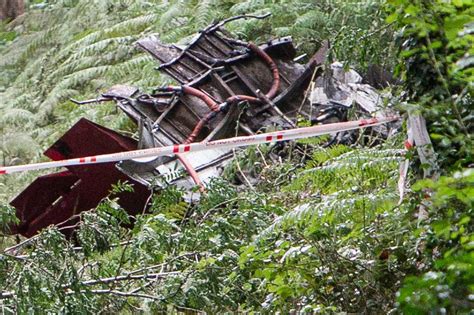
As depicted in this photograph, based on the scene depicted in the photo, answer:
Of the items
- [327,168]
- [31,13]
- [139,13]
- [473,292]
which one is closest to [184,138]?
[327,168]

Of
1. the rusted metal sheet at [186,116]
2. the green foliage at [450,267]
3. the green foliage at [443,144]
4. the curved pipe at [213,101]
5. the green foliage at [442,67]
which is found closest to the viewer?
the green foliage at [450,267]

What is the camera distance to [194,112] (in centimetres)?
939

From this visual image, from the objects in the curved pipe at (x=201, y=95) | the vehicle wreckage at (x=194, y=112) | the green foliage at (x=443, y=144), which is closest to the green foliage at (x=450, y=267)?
the green foliage at (x=443, y=144)

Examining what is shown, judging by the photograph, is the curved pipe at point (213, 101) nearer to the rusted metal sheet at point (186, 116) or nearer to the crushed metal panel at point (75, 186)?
the rusted metal sheet at point (186, 116)

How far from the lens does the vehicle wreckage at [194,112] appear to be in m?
8.72

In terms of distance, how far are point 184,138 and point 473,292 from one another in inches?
236

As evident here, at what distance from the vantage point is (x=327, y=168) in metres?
5.72

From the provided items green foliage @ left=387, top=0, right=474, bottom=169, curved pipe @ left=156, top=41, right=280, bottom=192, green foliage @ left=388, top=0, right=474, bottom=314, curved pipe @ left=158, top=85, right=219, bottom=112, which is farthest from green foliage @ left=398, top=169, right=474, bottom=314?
curved pipe @ left=158, top=85, right=219, bottom=112

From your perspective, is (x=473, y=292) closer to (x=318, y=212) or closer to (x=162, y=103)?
(x=318, y=212)

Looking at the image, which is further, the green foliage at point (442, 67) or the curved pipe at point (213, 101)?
the curved pipe at point (213, 101)

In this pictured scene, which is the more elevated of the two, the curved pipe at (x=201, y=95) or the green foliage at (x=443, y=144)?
the green foliage at (x=443, y=144)

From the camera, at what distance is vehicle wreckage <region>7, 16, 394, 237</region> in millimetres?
8719

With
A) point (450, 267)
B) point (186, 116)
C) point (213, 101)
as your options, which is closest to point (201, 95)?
point (213, 101)

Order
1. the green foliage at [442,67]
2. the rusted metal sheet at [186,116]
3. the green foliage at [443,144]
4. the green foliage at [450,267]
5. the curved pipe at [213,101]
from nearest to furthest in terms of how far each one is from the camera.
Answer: the green foliage at [450,267] < the green foliage at [443,144] < the green foliage at [442,67] < the rusted metal sheet at [186,116] < the curved pipe at [213,101]
